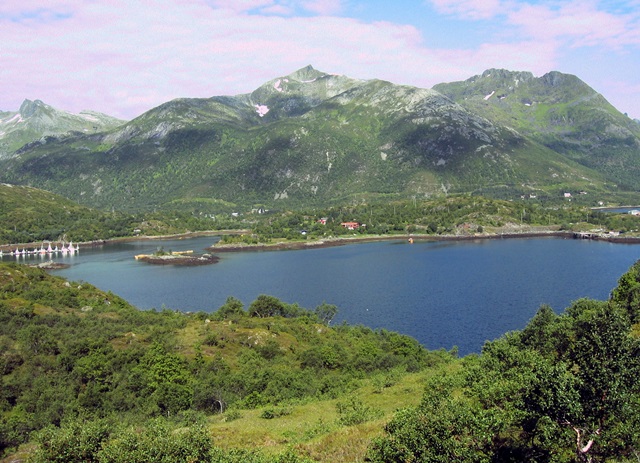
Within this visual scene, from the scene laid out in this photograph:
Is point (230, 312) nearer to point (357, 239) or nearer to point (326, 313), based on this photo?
point (326, 313)

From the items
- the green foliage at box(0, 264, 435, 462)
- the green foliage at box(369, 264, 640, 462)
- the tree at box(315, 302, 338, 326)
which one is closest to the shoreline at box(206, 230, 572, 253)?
the tree at box(315, 302, 338, 326)

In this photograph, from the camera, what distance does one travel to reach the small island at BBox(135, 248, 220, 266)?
460 ft

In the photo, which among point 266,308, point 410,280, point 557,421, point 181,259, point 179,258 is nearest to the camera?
point 557,421

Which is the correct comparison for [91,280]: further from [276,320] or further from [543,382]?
[543,382]

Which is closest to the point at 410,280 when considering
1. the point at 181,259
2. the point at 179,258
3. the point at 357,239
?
the point at 181,259

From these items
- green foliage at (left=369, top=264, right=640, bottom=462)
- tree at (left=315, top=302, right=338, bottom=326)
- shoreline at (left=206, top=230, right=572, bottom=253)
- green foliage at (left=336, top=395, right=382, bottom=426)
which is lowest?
tree at (left=315, top=302, right=338, bottom=326)

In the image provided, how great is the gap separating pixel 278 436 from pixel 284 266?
10444cm

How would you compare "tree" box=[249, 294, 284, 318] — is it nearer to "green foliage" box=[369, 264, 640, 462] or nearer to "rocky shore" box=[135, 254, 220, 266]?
"green foliage" box=[369, 264, 640, 462]

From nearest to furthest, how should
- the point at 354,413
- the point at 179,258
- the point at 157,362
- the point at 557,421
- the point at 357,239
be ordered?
the point at 557,421 → the point at 354,413 → the point at 157,362 → the point at 179,258 → the point at 357,239

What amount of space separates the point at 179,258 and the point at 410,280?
71.4m

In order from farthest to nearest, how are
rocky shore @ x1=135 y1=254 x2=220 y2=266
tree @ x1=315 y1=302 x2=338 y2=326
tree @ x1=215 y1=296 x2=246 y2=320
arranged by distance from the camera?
rocky shore @ x1=135 y1=254 x2=220 y2=266, tree @ x1=315 y1=302 x2=338 y2=326, tree @ x1=215 y1=296 x2=246 y2=320

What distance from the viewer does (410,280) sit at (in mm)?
105312

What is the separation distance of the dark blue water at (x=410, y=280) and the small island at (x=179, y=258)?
4019mm

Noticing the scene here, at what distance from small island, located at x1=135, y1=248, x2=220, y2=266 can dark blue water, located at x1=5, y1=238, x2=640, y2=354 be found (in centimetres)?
402
